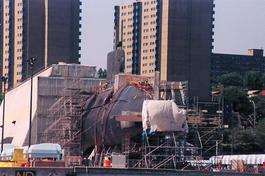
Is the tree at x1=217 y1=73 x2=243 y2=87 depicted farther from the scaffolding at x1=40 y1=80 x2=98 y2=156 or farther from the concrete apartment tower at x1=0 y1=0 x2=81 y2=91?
the scaffolding at x1=40 y1=80 x2=98 y2=156

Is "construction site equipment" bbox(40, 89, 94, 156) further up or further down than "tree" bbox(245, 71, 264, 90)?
further down

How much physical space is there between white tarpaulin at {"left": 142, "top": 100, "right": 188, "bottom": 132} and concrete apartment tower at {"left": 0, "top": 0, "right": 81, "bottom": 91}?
108070mm

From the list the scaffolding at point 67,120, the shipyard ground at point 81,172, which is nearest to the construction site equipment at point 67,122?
the scaffolding at point 67,120

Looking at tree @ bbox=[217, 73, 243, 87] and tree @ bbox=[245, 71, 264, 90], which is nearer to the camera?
tree @ bbox=[245, 71, 264, 90]

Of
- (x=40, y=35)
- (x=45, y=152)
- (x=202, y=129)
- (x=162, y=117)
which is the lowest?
(x=45, y=152)

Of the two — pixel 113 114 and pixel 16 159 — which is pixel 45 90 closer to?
pixel 113 114

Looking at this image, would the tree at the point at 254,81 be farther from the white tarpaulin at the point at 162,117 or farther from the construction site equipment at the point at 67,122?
the white tarpaulin at the point at 162,117

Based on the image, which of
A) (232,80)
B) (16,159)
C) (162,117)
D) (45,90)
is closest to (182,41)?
(232,80)

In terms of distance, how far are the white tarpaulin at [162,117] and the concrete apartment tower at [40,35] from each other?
355 feet

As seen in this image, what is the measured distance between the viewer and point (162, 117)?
64062mm

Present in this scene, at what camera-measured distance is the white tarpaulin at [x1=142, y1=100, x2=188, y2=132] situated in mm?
64000

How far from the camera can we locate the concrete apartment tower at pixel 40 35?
574ft

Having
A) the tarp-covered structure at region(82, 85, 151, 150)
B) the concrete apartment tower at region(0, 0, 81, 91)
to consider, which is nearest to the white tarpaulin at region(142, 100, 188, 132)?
the tarp-covered structure at region(82, 85, 151, 150)

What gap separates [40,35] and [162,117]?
114661mm
